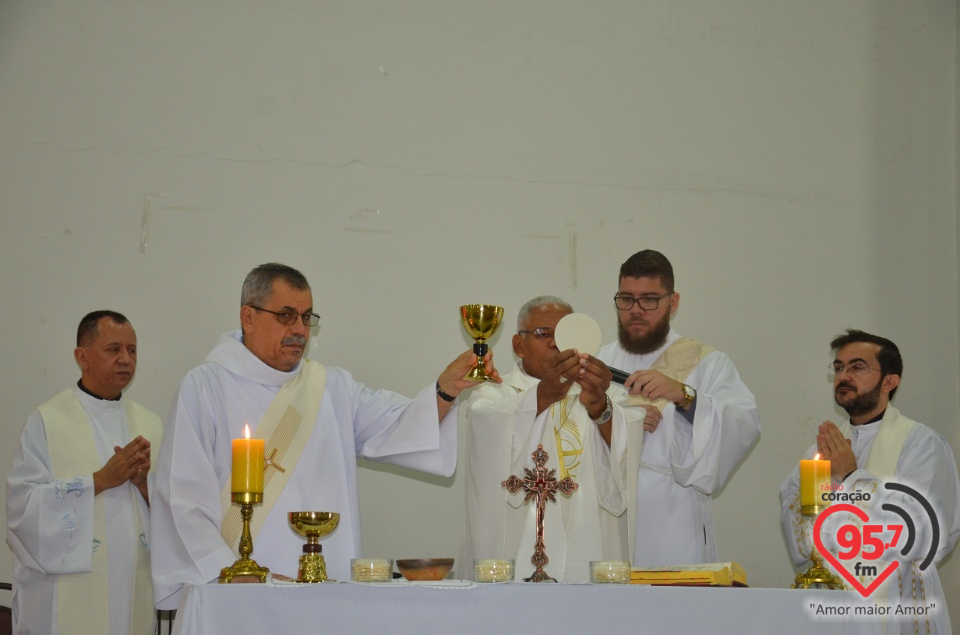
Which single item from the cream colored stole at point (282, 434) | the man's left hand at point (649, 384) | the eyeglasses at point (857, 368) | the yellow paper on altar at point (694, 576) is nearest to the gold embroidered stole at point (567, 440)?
the man's left hand at point (649, 384)

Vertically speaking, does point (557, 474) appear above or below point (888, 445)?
below

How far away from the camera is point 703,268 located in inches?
316

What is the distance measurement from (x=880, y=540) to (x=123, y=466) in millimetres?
4177

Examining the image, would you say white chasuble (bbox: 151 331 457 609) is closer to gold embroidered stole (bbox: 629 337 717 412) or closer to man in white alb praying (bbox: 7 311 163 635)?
man in white alb praying (bbox: 7 311 163 635)

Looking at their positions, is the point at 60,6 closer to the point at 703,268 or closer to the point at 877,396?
the point at 703,268

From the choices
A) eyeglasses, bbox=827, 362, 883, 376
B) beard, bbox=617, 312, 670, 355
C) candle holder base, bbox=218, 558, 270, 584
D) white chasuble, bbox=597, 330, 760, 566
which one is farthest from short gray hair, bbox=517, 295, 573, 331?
candle holder base, bbox=218, 558, 270, 584

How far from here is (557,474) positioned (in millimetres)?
5453

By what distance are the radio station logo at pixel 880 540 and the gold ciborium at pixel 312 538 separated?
2346mm

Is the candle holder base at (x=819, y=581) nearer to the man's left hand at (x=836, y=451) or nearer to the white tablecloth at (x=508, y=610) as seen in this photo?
the white tablecloth at (x=508, y=610)

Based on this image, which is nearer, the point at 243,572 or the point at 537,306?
the point at 243,572

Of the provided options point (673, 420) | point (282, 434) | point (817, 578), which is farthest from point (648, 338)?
point (817, 578)

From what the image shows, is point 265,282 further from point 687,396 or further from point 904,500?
point 904,500

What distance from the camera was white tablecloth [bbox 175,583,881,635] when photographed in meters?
3.62

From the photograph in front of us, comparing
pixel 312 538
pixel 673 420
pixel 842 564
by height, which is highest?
pixel 673 420
